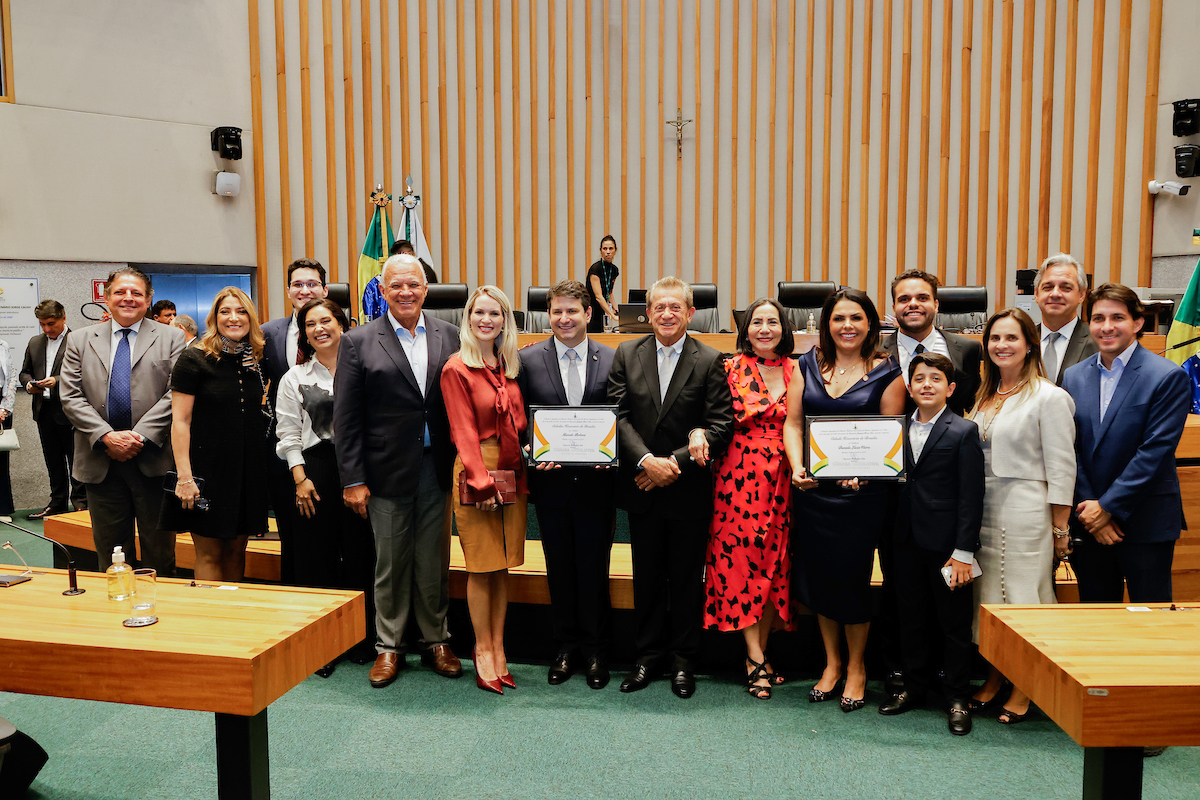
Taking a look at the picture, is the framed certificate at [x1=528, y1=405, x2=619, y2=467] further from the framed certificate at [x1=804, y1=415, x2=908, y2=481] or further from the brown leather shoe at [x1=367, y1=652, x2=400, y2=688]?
the brown leather shoe at [x1=367, y1=652, x2=400, y2=688]

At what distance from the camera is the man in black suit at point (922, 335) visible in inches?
114

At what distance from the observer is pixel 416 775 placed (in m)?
2.32

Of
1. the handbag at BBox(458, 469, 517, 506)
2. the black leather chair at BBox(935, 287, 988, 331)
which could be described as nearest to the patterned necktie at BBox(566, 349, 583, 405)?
the handbag at BBox(458, 469, 517, 506)

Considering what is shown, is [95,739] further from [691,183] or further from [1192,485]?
[691,183]

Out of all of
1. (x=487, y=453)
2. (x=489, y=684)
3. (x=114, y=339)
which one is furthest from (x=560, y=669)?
(x=114, y=339)

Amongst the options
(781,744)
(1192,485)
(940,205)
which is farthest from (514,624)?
(940,205)

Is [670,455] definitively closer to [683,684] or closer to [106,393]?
[683,684]

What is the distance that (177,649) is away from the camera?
153cm

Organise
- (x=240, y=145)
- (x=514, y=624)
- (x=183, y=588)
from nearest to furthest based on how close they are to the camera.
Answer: (x=183, y=588) → (x=514, y=624) → (x=240, y=145)

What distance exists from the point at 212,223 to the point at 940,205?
21.7 ft

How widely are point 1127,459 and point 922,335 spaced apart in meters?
0.76

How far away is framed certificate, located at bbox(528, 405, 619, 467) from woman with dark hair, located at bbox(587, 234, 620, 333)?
14.3 ft

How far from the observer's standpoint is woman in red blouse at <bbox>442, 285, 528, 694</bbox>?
9.25 feet

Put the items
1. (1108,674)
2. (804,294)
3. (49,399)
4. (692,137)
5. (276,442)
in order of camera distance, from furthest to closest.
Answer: (692,137), (804,294), (49,399), (276,442), (1108,674)
